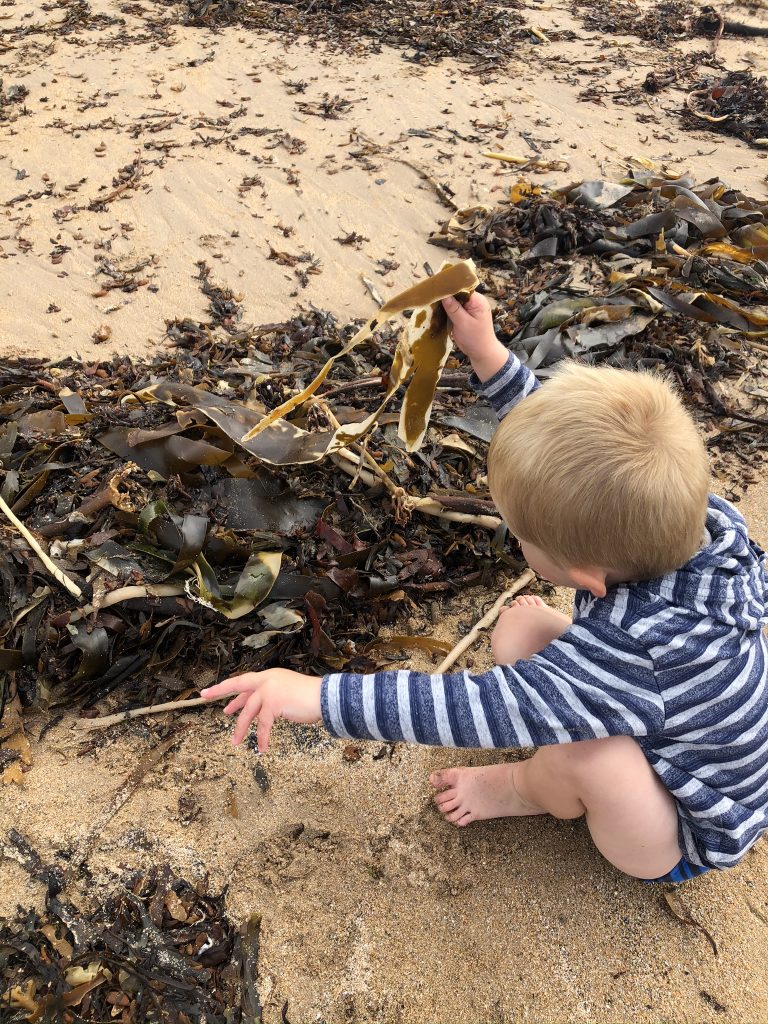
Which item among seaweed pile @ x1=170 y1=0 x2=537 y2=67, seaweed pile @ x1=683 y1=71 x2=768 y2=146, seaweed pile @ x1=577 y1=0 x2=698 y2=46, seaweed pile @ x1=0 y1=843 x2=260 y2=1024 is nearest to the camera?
seaweed pile @ x1=0 y1=843 x2=260 y2=1024

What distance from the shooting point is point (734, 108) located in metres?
4.97

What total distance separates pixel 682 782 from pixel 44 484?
1.71 meters

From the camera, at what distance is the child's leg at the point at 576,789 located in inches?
49.9

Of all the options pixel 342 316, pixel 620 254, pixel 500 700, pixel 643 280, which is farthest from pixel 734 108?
pixel 500 700

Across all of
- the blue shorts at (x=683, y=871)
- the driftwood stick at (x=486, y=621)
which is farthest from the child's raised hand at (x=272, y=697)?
the blue shorts at (x=683, y=871)

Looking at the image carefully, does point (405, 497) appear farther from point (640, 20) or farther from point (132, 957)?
point (640, 20)

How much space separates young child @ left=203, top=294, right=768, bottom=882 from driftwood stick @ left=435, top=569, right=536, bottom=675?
569 millimetres

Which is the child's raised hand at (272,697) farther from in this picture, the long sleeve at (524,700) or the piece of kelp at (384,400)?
the piece of kelp at (384,400)

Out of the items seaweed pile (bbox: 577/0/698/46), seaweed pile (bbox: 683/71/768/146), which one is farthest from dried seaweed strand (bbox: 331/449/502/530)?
seaweed pile (bbox: 577/0/698/46)

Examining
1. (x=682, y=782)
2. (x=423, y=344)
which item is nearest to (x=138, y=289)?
(x=423, y=344)

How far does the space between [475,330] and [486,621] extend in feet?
2.61

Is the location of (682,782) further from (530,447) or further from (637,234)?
(637,234)

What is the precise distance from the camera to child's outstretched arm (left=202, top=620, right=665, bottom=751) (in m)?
1.20

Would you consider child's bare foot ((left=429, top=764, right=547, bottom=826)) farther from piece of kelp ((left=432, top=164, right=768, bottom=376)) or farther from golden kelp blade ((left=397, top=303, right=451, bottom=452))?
piece of kelp ((left=432, top=164, right=768, bottom=376))
